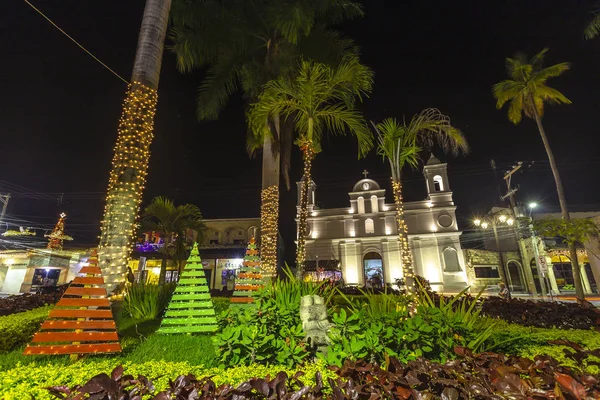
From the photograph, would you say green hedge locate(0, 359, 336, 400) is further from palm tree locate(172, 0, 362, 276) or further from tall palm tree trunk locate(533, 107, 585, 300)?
tall palm tree trunk locate(533, 107, 585, 300)

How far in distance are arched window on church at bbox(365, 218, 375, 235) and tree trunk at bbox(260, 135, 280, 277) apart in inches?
1002

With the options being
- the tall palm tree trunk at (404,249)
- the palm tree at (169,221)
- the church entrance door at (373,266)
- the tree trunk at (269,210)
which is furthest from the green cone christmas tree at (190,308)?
the church entrance door at (373,266)

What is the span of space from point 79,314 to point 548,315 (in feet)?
32.0

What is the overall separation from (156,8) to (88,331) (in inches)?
294

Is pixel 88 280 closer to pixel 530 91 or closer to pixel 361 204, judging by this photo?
pixel 530 91

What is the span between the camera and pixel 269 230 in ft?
34.0

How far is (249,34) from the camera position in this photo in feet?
37.4

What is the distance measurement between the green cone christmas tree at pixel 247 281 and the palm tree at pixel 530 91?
18284 millimetres

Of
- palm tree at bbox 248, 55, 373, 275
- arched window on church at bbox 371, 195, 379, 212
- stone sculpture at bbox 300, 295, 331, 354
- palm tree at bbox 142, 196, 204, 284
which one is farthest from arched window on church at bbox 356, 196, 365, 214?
stone sculpture at bbox 300, 295, 331, 354

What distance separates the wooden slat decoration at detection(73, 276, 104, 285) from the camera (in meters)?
4.69

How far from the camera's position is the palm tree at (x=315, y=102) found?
29.5ft

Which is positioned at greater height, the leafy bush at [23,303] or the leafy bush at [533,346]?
the leafy bush at [23,303]

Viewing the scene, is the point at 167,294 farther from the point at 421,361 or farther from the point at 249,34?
the point at 249,34

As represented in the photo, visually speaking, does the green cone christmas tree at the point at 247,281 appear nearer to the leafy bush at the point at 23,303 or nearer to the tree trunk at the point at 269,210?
the tree trunk at the point at 269,210
